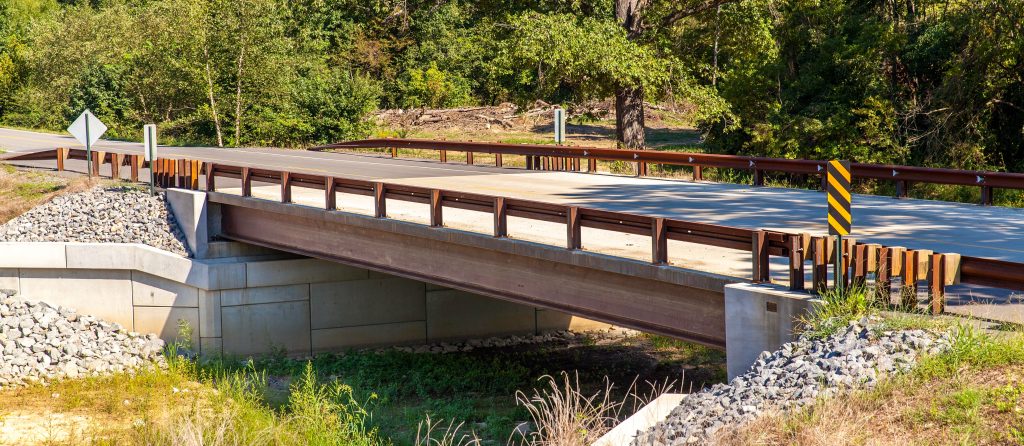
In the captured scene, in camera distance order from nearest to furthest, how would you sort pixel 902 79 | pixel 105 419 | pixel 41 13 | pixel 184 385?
pixel 105 419, pixel 184 385, pixel 902 79, pixel 41 13

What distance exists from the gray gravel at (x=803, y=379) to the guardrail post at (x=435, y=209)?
709cm

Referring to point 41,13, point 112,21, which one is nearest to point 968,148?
point 112,21

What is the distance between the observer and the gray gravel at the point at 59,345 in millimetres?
18422

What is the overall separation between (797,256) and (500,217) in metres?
5.16

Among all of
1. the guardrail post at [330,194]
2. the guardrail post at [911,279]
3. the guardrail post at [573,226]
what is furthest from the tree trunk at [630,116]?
the guardrail post at [911,279]

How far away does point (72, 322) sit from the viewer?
20.5m

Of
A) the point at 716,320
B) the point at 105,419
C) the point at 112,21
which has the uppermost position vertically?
the point at 112,21

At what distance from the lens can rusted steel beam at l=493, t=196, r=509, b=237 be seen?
1449 cm

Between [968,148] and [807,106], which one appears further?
[807,106]

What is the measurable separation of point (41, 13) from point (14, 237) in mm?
78390

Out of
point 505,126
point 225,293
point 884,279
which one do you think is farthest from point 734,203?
point 505,126

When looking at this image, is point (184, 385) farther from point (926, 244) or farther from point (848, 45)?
point (848, 45)

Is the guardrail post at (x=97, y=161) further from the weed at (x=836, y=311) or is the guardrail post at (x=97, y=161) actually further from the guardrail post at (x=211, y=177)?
the weed at (x=836, y=311)

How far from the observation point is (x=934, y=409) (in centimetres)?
802
